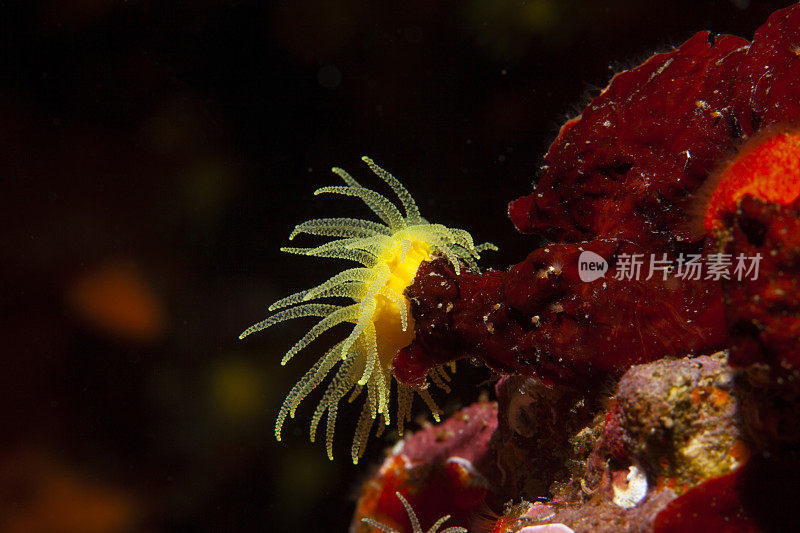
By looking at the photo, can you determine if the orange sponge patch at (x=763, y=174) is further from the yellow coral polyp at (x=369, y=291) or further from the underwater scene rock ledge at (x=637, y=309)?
the yellow coral polyp at (x=369, y=291)

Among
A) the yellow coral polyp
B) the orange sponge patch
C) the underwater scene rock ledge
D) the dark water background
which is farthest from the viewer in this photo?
the dark water background

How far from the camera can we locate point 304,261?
162 inches

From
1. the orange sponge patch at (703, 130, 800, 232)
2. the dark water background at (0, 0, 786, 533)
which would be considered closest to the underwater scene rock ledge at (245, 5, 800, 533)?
the orange sponge patch at (703, 130, 800, 232)

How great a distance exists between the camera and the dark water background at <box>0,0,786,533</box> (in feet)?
11.3

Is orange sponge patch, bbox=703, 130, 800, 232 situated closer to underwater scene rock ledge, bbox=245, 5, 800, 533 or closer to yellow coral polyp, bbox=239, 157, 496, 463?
underwater scene rock ledge, bbox=245, 5, 800, 533

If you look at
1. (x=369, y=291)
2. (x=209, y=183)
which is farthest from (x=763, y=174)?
(x=209, y=183)

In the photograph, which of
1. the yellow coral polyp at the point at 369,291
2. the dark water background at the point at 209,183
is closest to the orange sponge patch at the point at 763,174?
the yellow coral polyp at the point at 369,291

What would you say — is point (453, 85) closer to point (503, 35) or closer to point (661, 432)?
Answer: point (503, 35)

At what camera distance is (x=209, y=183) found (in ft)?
12.7

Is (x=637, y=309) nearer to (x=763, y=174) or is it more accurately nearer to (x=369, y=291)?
(x=763, y=174)

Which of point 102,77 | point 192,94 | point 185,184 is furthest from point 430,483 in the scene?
point 102,77

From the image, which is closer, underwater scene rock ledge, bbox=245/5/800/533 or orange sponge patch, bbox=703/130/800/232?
underwater scene rock ledge, bbox=245/5/800/533

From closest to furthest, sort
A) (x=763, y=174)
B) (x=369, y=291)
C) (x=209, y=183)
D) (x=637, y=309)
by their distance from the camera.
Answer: (x=763, y=174) < (x=637, y=309) < (x=369, y=291) < (x=209, y=183)

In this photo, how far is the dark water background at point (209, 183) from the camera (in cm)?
344
